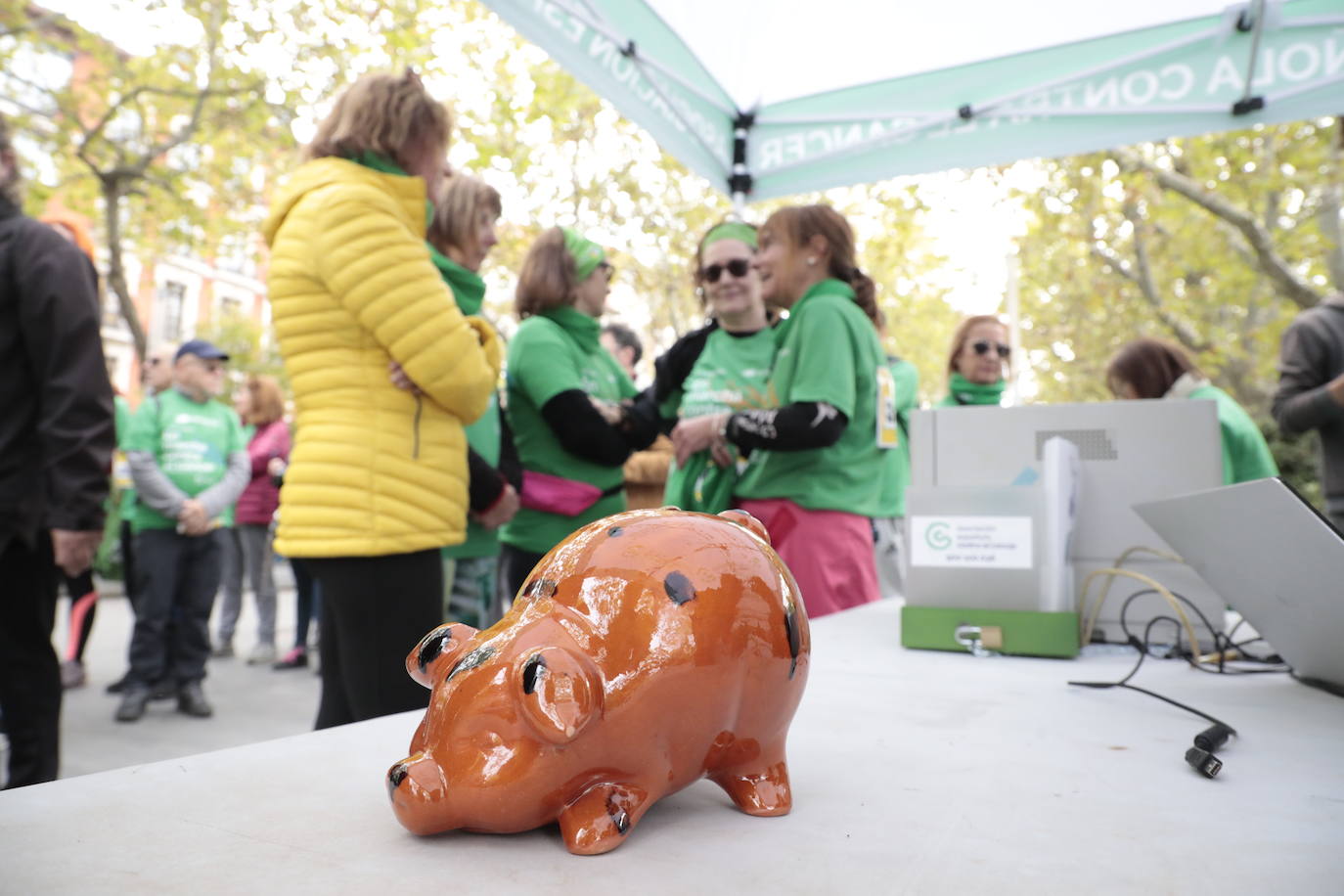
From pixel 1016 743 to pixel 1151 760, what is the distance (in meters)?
0.14

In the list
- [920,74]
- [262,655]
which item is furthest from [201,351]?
[920,74]

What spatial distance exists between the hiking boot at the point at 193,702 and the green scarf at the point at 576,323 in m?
2.82

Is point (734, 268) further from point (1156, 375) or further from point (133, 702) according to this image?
point (133, 702)

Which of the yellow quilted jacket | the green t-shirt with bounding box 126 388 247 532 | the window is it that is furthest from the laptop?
the window

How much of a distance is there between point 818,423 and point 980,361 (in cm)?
219

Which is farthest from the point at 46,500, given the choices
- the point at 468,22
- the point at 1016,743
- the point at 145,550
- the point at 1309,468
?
the point at 1309,468

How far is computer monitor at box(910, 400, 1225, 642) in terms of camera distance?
5.87 ft

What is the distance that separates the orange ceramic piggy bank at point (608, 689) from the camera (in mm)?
695

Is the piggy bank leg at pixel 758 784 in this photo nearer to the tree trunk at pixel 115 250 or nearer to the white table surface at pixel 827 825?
the white table surface at pixel 827 825

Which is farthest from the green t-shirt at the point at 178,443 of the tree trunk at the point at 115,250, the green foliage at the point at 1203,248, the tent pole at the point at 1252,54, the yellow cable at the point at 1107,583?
the green foliage at the point at 1203,248

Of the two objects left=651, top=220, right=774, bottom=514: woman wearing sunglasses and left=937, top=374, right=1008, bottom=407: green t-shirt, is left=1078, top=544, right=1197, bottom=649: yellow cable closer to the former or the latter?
left=651, top=220, right=774, bottom=514: woman wearing sunglasses

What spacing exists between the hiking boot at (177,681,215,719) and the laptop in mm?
4106

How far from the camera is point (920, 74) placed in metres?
3.76

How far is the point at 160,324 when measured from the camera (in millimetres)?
24469
